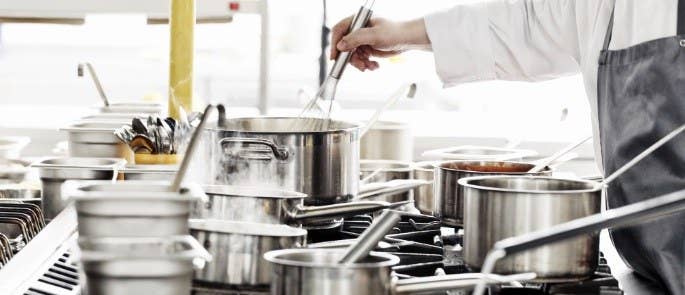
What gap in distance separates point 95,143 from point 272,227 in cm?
117

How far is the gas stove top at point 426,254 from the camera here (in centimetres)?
139

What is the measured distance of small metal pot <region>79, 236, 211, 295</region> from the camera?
0.93m

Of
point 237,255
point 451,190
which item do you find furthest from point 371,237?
point 451,190

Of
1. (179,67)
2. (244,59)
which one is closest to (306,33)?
(244,59)

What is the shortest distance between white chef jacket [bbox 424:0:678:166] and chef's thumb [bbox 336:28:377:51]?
0.36 ft

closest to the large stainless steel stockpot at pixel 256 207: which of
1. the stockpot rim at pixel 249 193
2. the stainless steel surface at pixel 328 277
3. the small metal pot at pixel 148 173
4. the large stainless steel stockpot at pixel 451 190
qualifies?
the stockpot rim at pixel 249 193

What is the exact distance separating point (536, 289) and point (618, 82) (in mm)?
509

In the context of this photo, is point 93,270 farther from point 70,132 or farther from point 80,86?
point 80,86

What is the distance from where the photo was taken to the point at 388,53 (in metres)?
2.14

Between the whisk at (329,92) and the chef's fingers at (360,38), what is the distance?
0.02 m

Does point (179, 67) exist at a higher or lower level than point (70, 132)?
higher

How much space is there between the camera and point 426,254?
164 cm

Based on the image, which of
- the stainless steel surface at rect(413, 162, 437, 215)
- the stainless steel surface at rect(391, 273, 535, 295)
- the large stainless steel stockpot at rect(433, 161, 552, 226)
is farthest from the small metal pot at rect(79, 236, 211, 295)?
the stainless steel surface at rect(413, 162, 437, 215)

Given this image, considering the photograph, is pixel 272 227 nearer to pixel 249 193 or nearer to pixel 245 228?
pixel 245 228
